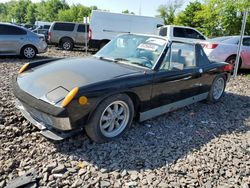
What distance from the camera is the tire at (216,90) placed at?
19.6ft

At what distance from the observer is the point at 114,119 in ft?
12.6

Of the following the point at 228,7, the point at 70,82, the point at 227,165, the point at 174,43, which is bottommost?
the point at 227,165

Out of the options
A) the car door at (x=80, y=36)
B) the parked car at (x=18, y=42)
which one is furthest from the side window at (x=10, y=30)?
the car door at (x=80, y=36)

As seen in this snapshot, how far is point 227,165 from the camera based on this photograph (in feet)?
11.5

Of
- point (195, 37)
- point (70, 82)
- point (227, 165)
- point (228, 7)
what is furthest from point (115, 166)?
point (228, 7)

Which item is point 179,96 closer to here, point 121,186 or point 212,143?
point 212,143

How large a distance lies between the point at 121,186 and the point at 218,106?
3.78 metres

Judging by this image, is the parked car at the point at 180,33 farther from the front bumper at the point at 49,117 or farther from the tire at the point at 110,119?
the front bumper at the point at 49,117

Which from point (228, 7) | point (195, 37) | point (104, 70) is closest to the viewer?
point (104, 70)

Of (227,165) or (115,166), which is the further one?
(227,165)

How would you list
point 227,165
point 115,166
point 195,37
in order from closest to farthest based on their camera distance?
point 115,166, point 227,165, point 195,37

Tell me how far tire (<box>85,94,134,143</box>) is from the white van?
11.9 meters

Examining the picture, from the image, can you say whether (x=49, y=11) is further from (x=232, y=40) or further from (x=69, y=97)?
(x=69, y=97)

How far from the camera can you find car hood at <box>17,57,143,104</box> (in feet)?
11.2
